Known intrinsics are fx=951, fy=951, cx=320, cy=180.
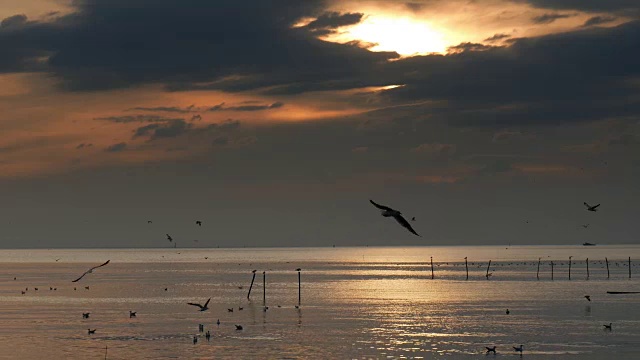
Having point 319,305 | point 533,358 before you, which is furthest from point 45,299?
point 533,358

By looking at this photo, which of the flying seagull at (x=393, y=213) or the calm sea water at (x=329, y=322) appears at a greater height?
the flying seagull at (x=393, y=213)

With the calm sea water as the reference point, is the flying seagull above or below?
above

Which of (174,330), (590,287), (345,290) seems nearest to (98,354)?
(174,330)

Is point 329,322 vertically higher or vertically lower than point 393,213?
lower

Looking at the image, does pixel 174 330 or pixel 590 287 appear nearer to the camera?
pixel 174 330

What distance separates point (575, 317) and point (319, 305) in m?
29.4

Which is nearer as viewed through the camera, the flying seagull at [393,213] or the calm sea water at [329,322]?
the flying seagull at [393,213]

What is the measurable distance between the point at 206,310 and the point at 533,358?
154ft

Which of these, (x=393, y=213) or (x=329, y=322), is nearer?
(x=393, y=213)

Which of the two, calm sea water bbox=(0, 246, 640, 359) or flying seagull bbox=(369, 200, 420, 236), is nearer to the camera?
flying seagull bbox=(369, 200, 420, 236)

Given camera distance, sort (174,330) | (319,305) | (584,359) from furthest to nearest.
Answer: (319,305), (174,330), (584,359)

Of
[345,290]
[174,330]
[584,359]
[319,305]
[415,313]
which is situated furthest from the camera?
[345,290]

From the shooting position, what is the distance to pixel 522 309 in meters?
99.4

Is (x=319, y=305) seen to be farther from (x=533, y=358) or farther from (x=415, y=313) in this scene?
(x=533, y=358)
